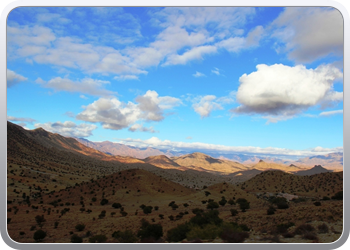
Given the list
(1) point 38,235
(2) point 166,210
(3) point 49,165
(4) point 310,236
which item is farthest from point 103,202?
(3) point 49,165

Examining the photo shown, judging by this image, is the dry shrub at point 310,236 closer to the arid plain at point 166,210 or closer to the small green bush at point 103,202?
the arid plain at point 166,210

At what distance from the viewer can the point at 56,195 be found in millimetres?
34719

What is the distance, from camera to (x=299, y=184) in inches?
2031

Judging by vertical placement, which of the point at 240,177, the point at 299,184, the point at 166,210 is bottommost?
the point at 240,177

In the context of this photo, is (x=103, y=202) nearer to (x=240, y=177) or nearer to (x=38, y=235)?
(x=38, y=235)

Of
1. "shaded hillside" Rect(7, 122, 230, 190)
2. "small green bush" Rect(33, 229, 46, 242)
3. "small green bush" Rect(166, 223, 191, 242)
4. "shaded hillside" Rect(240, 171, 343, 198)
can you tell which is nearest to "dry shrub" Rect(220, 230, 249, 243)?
"small green bush" Rect(166, 223, 191, 242)

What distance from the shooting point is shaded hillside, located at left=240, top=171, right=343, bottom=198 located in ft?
141

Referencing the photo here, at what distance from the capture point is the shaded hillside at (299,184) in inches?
1689

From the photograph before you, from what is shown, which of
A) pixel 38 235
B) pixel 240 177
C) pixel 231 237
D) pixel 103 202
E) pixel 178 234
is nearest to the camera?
pixel 231 237

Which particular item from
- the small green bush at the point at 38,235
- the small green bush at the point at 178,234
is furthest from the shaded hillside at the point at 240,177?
the small green bush at the point at 38,235

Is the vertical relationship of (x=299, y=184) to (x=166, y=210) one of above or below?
below

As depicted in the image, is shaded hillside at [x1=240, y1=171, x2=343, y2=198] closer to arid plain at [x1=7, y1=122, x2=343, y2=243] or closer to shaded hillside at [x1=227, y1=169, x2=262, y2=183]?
arid plain at [x1=7, y1=122, x2=343, y2=243]
